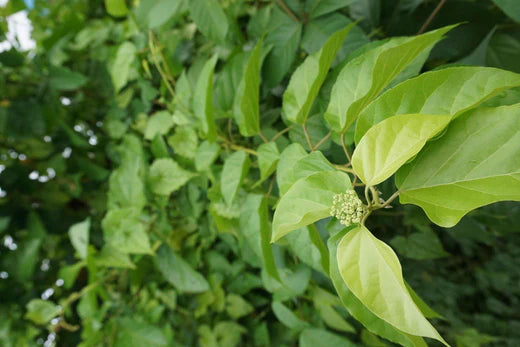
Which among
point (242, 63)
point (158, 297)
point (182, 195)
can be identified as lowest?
point (158, 297)

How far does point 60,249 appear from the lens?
1.19 meters

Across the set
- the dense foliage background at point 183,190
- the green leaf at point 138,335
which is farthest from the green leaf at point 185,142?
the green leaf at point 138,335

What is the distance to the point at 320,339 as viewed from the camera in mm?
583

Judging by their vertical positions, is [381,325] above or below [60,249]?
above

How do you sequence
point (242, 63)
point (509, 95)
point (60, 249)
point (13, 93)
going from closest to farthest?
point (509, 95) < point (242, 63) < point (13, 93) < point (60, 249)

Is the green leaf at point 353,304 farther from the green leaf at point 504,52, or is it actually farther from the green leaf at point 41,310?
the green leaf at point 41,310

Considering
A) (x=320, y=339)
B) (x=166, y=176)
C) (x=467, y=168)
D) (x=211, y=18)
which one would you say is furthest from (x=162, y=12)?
(x=320, y=339)

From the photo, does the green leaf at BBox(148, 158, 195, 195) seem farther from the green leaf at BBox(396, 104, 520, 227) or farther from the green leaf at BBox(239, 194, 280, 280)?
the green leaf at BBox(396, 104, 520, 227)

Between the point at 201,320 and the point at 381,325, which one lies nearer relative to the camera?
the point at 381,325

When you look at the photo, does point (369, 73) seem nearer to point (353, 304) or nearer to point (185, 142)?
point (353, 304)

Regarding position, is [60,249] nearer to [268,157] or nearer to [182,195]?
[182,195]

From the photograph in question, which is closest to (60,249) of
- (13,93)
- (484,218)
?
(13,93)

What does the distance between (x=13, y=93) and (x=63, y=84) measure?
252 millimetres

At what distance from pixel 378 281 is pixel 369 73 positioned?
0.61ft
